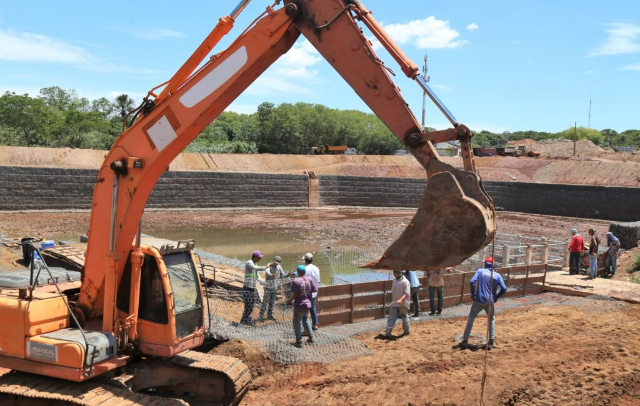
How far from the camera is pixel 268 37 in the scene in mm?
6188

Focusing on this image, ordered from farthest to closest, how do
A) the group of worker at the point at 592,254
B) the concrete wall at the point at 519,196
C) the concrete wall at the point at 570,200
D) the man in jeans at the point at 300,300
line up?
the concrete wall at the point at 519,196 < the concrete wall at the point at 570,200 < the group of worker at the point at 592,254 < the man in jeans at the point at 300,300

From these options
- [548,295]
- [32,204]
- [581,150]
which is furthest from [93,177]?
[581,150]

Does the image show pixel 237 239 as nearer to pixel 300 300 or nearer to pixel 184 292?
pixel 300 300

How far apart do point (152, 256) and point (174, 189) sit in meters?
29.2

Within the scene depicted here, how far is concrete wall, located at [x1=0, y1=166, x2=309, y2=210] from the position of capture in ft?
98.8

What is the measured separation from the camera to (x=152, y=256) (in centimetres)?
638

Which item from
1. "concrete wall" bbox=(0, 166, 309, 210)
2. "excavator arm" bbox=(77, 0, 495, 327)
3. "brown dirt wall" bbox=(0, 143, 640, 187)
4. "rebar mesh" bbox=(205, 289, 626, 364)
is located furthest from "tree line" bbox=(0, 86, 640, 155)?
"excavator arm" bbox=(77, 0, 495, 327)

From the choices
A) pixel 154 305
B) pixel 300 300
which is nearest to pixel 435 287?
pixel 300 300

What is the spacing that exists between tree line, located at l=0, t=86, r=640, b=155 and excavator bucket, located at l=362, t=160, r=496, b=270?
1946 inches

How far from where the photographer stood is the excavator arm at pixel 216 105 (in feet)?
18.8

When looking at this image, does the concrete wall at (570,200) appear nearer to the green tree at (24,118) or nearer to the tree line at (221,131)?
the tree line at (221,131)

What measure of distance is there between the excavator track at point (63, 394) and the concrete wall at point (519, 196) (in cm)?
3432

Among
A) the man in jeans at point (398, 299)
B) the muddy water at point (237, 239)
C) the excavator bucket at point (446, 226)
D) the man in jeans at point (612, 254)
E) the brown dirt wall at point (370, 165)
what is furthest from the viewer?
the brown dirt wall at point (370, 165)

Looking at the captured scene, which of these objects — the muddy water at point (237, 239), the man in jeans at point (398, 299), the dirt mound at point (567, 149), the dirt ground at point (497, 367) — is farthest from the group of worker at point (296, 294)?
the dirt mound at point (567, 149)
